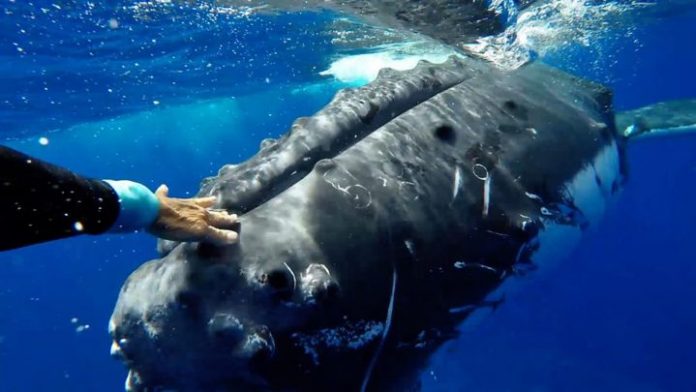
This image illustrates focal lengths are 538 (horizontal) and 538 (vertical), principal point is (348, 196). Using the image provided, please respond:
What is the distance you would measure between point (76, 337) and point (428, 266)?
60.6 meters

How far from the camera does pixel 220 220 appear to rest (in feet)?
11.6

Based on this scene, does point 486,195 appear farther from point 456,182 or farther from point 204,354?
point 204,354

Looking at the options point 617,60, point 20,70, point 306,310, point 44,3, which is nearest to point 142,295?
point 306,310

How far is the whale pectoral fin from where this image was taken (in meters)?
9.21

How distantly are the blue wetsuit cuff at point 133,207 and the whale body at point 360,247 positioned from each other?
1.14 ft

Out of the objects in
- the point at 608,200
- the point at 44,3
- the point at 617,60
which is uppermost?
the point at 44,3

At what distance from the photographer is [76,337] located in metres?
55.5

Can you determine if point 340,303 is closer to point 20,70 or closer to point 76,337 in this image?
point 20,70

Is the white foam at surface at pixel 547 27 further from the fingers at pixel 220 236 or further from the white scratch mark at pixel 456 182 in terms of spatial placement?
the fingers at pixel 220 236

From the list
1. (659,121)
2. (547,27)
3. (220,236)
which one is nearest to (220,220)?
(220,236)

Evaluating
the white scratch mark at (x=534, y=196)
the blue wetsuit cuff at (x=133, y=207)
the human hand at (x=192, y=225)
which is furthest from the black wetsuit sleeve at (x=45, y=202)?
the white scratch mark at (x=534, y=196)

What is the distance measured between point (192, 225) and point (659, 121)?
9.23m

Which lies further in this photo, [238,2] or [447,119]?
[238,2]

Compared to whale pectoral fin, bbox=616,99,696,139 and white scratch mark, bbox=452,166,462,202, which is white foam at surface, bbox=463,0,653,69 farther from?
white scratch mark, bbox=452,166,462,202
